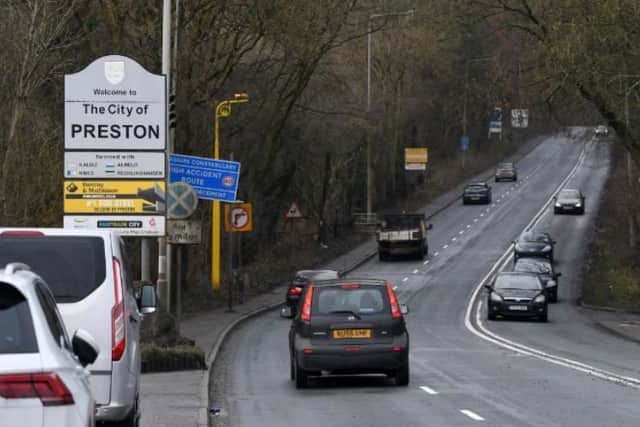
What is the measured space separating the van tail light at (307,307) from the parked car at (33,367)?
1260 centimetres

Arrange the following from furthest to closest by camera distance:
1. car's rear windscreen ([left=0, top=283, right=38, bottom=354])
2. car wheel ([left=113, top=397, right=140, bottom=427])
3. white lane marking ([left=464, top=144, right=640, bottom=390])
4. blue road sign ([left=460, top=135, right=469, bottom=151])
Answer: blue road sign ([left=460, top=135, right=469, bottom=151]) < white lane marking ([left=464, top=144, right=640, bottom=390]) < car wheel ([left=113, top=397, right=140, bottom=427]) < car's rear windscreen ([left=0, top=283, right=38, bottom=354])

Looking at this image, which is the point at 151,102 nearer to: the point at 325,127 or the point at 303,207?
the point at 325,127

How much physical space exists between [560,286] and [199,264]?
15010mm

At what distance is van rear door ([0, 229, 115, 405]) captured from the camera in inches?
454

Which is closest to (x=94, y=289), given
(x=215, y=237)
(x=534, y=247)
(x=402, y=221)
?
(x=215, y=237)

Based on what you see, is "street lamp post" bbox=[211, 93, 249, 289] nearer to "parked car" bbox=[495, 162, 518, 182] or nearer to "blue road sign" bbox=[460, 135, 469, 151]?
"blue road sign" bbox=[460, 135, 469, 151]

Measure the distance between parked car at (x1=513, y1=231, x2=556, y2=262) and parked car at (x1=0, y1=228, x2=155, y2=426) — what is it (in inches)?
1958

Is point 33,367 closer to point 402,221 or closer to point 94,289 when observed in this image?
point 94,289

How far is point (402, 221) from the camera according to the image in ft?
220

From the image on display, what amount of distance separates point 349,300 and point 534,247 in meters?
42.3

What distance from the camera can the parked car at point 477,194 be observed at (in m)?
92.9

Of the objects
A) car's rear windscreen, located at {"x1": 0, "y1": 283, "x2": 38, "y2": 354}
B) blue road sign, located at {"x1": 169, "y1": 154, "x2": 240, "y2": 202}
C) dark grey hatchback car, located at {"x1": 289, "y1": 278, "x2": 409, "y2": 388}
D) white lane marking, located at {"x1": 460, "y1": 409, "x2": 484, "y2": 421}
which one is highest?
blue road sign, located at {"x1": 169, "y1": 154, "x2": 240, "y2": 202}

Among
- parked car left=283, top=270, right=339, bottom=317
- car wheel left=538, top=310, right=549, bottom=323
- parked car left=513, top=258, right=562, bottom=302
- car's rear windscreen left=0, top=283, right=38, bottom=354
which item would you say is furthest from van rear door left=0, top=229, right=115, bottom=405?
parked car left=513, top=258, right=562, bottom=302

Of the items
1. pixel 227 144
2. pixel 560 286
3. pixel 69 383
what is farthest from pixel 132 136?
pixel 560 286
